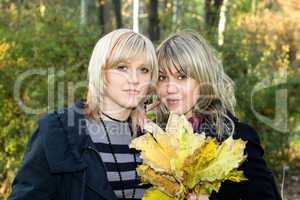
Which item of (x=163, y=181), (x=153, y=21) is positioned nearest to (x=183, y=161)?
(x=163, y=181)

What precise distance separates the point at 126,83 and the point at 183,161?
28.1 inches

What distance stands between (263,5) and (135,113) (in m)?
23.3

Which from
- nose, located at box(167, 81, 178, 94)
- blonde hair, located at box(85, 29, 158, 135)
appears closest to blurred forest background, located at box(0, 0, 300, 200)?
nose, located at box(167, 81, 178, 94)

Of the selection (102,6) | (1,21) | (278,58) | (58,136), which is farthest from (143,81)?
(102,6)

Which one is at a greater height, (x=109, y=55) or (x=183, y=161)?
(x=109, y=55)

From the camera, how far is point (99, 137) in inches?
105

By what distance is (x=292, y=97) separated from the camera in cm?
920

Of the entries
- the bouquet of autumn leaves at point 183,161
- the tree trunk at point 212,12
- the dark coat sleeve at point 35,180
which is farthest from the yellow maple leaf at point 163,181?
the tree trunk at point 212,12

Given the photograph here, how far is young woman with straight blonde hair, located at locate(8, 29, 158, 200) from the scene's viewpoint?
93.7 inches

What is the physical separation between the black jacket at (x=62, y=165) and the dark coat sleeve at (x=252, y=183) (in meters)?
0.70

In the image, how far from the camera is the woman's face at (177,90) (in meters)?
3.04

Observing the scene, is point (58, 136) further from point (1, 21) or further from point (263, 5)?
point (263, 5)

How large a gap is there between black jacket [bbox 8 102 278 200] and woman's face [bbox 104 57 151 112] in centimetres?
20

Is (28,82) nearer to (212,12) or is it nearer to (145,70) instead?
(145,70)
